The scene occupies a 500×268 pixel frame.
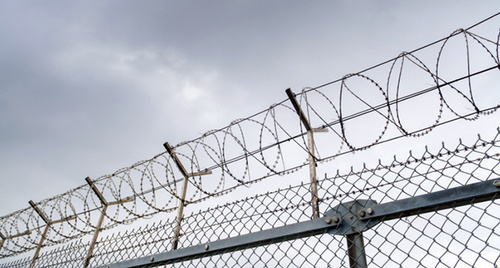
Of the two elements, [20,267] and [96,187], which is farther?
[96,187]

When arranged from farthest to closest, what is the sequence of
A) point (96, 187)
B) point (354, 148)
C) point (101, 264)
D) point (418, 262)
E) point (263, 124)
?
point (96, 187)
point (263, 124)
point (354, 148)
point (101, 264)
point (418, 262)

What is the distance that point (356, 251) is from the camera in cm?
195

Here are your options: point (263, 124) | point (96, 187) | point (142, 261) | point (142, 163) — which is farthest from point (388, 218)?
point (96, 187)

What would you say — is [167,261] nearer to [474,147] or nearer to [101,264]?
[101,264]

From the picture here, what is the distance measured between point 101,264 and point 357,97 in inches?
118

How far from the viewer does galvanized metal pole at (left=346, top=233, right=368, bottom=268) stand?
1.93 m

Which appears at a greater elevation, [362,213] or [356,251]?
[362,213]

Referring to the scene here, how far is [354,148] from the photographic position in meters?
3.70

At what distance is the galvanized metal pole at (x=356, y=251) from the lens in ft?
6.32

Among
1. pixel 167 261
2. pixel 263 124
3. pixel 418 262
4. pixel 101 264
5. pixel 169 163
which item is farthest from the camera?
pixel 169 163

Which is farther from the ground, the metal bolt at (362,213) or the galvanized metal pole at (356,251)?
the metal bolt at (362,213)

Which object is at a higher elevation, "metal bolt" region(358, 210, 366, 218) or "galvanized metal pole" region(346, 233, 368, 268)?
"metal bolt" region(358, 210, 366, 218)

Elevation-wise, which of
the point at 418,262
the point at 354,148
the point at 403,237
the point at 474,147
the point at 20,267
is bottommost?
the point at 418,262

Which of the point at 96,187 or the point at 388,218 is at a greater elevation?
the point at 96,187
